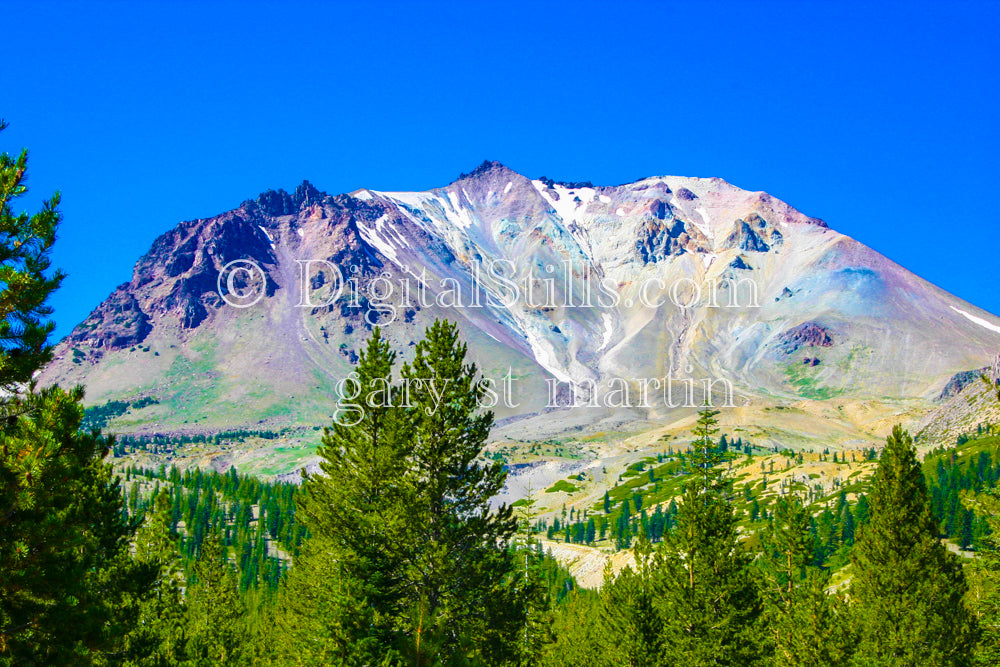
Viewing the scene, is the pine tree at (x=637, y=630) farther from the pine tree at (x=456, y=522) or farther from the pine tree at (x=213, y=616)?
the pine tree at (x=213, y=616)

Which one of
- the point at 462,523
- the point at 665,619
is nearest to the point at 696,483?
the point at 665,619

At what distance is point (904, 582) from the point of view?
124ft

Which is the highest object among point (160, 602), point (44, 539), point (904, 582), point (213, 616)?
point (44, 539)

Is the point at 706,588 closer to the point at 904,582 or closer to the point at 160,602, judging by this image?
the point at 904,582

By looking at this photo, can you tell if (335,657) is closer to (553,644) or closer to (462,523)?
(462,523)

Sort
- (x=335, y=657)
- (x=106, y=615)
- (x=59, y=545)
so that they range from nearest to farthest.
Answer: (x=59, y=545) < (x=106, y=615) < (x=335, y=657)

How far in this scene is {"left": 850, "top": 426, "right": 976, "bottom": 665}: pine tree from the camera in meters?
36.2

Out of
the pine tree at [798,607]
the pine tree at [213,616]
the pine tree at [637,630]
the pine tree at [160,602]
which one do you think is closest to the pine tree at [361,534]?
the pine tree at [160,602]

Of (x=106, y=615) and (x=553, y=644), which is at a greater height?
(x=106, y=615)

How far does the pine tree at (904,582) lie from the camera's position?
3616cm

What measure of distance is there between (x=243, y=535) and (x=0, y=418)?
635ft

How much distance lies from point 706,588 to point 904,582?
865cm

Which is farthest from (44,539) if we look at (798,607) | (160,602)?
(798,607)

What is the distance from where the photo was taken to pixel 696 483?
43969mm
